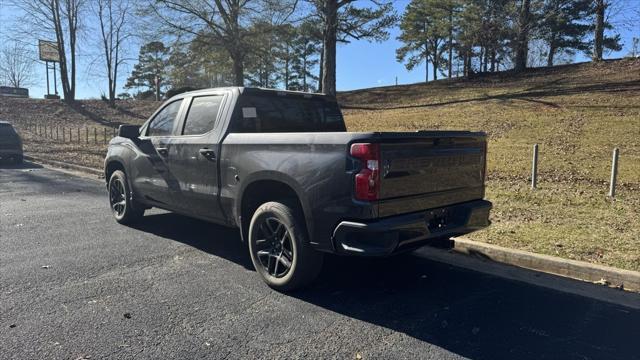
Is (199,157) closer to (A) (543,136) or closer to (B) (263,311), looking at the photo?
(B) (263,311)

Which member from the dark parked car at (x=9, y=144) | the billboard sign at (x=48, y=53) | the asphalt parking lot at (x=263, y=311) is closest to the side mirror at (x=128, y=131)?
the asphalt parking lot at (x=263, y=311)

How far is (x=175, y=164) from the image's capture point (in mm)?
5523

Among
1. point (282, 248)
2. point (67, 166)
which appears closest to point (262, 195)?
point (282, 248)

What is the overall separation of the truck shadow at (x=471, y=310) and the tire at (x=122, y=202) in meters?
2.08

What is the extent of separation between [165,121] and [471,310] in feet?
13.7

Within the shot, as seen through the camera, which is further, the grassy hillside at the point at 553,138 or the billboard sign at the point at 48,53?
the billboard sign at the point at 48,53

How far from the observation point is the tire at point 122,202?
6.61 metres

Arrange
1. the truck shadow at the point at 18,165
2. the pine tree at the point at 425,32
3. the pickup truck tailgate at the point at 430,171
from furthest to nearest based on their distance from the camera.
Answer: the pine tree at the point at 425,32 < the truck shadow at the point at 18,165 < the pickup truck tailgate at the point at 430,171

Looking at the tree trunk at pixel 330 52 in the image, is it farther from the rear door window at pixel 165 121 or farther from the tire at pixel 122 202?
the rear door window at pixel 165 121

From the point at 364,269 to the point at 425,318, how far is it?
1.29 meters

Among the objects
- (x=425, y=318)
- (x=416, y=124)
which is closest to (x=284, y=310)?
(x=425, y=318)

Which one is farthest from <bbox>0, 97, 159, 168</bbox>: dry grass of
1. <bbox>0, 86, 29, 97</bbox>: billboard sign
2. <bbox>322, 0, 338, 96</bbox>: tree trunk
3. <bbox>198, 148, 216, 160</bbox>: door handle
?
<bbox>198, 148, 216, 160</bbox>: door handle

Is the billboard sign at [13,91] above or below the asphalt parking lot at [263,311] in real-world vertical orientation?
above

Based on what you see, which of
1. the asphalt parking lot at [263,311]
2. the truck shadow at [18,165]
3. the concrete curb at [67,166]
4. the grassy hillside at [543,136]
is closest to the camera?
the asphalt parking lot at [263,311]
